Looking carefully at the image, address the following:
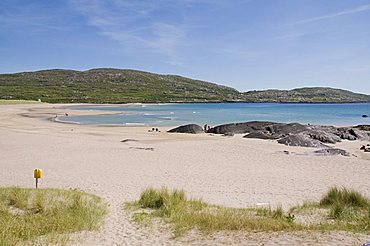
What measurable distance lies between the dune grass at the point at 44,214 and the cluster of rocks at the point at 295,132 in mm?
18804

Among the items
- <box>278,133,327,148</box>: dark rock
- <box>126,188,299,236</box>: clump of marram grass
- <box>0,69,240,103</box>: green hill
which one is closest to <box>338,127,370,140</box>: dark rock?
<box>278,133,327,148</box>: dark rock

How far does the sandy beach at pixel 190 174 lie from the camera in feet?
25.1

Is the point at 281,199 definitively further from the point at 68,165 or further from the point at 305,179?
the point at 68,165

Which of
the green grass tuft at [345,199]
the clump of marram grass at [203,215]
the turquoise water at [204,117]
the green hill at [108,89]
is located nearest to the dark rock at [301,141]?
the green grass tuft at [345,199]

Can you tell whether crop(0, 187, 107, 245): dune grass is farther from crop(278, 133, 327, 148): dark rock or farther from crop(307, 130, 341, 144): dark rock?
crop(307, 130, 341, 144): dark rock

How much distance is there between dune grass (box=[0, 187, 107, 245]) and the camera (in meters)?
7.54

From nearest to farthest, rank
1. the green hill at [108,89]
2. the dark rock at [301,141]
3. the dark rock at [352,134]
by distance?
the dark rock at [301,141] < the dark rock at [352,134] < the green hill at [108,89]

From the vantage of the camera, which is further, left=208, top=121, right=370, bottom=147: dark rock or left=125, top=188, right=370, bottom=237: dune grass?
left=208, top=121, right=370, bottom=147: dark rock

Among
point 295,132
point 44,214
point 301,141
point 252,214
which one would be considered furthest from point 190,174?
point 295,132

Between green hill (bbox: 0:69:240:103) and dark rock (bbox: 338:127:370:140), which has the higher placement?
green hill (bbox: 0:69:240:103)

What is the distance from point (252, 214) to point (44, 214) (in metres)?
5.48

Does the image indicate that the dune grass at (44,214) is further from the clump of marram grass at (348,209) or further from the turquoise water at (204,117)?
the turquoise water at (204,117)

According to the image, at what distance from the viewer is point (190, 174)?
15977 millimetres

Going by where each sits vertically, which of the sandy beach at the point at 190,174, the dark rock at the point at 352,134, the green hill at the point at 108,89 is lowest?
the sandy beach at the point at 190,174
